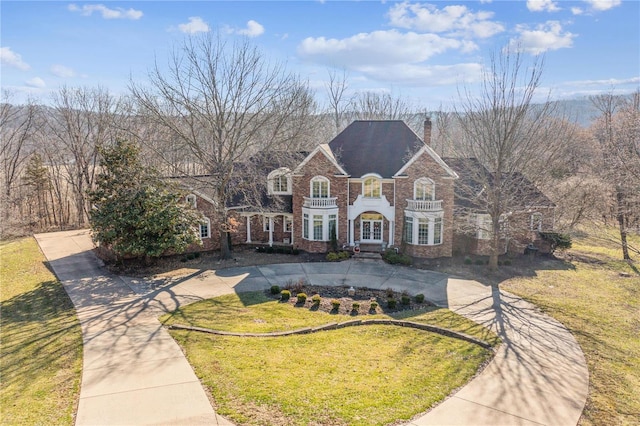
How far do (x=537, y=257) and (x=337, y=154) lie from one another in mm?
15313

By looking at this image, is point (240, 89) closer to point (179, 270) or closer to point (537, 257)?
point (179, 270)

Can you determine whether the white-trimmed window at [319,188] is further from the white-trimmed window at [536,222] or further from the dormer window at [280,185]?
the white-trimmed window at [536,222]

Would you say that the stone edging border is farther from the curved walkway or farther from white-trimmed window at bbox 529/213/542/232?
white-trimmed window at bbox 529/213/542/232

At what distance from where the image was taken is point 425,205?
81.6ft

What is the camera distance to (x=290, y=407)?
9.25 metres

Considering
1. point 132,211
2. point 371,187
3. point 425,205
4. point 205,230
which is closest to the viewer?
point 132,211

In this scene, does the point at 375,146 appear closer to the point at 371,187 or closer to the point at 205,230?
the point at 371,187

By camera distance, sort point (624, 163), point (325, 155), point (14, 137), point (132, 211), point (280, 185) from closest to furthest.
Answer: point (624, 163), point (132, 211), point (325, 155), point (280, 185), point (14, 137)

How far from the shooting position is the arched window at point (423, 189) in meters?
24.9

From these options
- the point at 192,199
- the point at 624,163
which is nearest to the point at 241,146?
the point at 192,199

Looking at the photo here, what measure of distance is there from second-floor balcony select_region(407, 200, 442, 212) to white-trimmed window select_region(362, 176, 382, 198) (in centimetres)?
232

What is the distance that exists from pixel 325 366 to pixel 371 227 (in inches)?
625

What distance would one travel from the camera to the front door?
26359mm

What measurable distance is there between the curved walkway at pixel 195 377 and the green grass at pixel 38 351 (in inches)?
16.8
